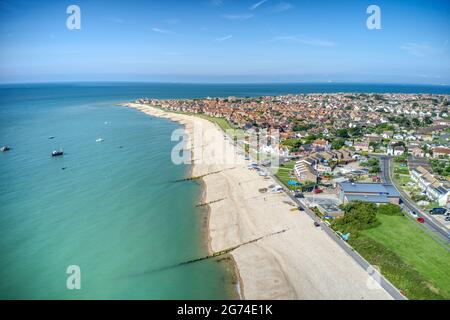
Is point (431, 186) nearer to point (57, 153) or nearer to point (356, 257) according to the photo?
point (356, 257)

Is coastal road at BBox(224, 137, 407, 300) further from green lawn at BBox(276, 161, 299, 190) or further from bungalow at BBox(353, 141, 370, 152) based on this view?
bungalow at BBox(353, 141, 370, 152)

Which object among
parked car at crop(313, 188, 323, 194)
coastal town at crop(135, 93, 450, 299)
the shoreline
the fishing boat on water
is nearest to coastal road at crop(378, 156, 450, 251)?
coastal town at crop(135, 93, 450, 299)

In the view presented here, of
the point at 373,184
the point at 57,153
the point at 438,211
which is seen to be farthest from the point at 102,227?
the point at 438,211

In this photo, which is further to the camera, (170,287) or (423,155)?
(423,155)

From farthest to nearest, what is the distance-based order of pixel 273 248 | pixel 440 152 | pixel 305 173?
pixel 440 152, pixel 305 173, pixel 273 248

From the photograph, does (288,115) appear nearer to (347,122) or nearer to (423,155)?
(347,122)

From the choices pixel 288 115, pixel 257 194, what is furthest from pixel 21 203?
pixel 288 115
